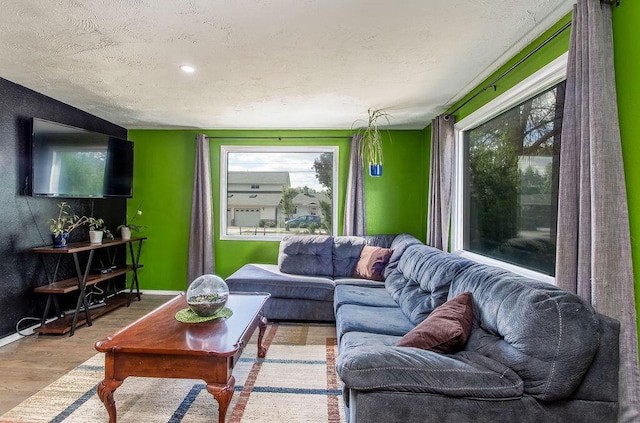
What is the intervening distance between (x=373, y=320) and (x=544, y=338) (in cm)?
126

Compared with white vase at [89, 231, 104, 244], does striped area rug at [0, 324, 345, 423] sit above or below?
below

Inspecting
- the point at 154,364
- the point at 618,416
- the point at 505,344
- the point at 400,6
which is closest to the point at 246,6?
the point at 400,6

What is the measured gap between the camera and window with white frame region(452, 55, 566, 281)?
7.11ft

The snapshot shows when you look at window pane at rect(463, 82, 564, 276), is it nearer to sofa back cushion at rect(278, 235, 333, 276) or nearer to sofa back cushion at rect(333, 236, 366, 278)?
sofa back cushion at rect(333, 236, 366, 278)

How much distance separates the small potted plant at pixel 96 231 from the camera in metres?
3.84

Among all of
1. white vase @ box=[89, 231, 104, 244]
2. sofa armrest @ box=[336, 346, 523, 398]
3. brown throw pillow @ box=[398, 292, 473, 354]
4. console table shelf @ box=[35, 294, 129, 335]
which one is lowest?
console table shelf @ box=[35, 294, 129, 335]

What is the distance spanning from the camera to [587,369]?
1.33 meters

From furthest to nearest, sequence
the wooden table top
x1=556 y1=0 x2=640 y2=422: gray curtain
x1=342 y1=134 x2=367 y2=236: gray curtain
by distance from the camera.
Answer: x1=342 y1=134 x2=367 y2=236: gray curtain, the wooden table top, x1=556 y1=0 x2=640 y2=422: gray curtain

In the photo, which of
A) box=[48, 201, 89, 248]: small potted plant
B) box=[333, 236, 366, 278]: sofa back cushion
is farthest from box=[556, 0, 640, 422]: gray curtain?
box=[48, 201, 89, 248]: small potted plant

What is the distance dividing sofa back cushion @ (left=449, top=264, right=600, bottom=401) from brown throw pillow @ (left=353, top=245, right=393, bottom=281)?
2200 millimetres

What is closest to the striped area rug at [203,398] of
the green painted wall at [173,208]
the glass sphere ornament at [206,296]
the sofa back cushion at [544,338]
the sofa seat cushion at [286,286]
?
the glass sphere ornament at [206,296]

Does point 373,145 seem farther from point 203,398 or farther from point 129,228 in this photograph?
point 129,228

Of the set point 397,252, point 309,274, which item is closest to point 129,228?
point 309,274

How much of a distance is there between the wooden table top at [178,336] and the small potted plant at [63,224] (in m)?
1.82
